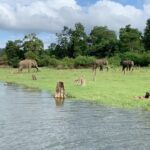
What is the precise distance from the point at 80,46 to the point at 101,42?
→ 5.14 m

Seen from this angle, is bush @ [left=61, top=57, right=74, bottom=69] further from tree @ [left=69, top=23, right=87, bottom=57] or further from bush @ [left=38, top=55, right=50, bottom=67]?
tree @ [left=69, top=23, right=87, bottom=57]

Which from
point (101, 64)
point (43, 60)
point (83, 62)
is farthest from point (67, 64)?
point (101, 64)

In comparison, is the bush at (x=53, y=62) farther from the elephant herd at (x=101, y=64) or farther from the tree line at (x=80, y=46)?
the elephant herd at (x=101, y=64)

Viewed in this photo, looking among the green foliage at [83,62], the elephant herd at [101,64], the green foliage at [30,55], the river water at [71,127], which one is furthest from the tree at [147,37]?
the river water at [71,127]

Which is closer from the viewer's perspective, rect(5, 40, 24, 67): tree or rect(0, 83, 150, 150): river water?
rect(0, 83, 150, 150): river water

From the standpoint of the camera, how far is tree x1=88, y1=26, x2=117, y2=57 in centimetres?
10288

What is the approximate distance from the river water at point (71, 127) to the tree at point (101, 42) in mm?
73455

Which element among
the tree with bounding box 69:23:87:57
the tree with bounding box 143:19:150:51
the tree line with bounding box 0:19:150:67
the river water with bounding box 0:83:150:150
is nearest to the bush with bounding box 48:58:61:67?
the tree line with bounding box 0:19:150:67

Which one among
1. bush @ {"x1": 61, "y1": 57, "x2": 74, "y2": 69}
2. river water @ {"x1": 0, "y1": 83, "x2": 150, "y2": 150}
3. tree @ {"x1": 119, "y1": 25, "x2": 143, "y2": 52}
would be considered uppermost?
tree @ {"x1": 119, "y1": 25, "x2": 143, "y2": 52}

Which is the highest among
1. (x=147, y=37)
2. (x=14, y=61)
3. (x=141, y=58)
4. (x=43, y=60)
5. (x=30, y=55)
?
(x=147, y=37)

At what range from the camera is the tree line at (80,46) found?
98.6 meters

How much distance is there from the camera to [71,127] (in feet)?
69.2

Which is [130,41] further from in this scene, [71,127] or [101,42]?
[71,127]

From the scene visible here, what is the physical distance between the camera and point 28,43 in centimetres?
10275
